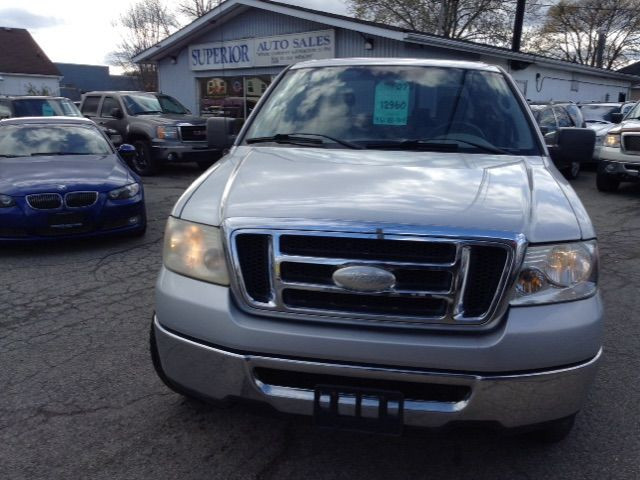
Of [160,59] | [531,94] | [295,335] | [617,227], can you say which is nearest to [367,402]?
[295,335]

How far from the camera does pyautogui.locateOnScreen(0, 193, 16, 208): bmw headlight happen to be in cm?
586

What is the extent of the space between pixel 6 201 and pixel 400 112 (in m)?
4.51

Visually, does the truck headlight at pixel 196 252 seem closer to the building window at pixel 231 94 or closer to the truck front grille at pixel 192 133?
the truck front grille at pixel 192 133

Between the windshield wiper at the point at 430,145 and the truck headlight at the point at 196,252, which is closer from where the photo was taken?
the truck headlight at the point at 196,252

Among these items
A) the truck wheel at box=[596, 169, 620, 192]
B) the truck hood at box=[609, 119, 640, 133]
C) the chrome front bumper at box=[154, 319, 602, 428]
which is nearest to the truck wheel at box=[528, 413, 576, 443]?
the chrome front bumper at box=[154, 319, 602, 428]

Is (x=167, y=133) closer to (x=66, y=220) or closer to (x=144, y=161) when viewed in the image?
(x=144, y=161)

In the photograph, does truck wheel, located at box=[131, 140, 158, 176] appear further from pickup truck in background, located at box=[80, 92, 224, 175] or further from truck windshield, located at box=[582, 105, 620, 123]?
truck windshield, located at box=[582, 105, 620, 123]

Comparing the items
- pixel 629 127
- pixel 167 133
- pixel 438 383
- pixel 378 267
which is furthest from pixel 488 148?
pixel 167 133

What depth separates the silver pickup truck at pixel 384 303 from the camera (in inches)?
81.2

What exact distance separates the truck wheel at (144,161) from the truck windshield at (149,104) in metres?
0.96

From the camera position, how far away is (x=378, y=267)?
2102 mm

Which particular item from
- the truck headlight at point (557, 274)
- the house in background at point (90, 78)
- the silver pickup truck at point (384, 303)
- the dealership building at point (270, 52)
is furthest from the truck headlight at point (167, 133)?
the house in background at point (90, 78)

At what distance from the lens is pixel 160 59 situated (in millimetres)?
22062

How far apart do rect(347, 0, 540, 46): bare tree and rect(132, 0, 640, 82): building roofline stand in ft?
41.8
